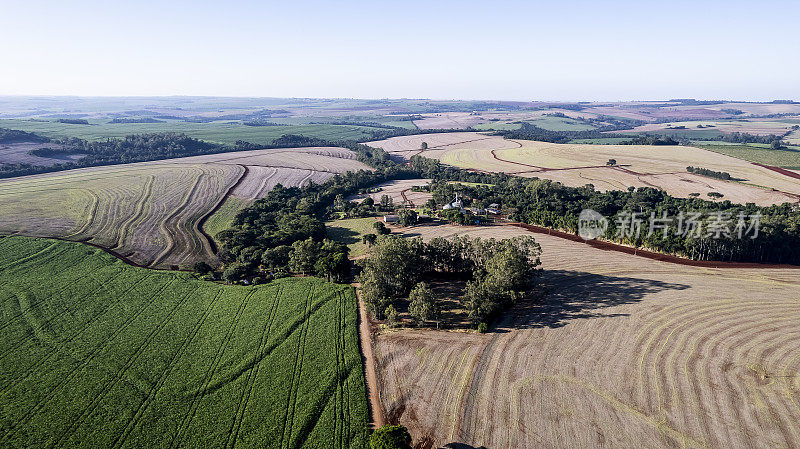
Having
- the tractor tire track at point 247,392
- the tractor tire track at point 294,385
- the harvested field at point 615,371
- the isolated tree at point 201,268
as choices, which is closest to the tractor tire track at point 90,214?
the isolated tree at point 201,268

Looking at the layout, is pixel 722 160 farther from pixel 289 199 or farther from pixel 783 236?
pixel 289 199

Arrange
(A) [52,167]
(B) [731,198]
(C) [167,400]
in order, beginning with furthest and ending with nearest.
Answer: (A) [52,167] < (B) [731,198] < (C) [167,400]

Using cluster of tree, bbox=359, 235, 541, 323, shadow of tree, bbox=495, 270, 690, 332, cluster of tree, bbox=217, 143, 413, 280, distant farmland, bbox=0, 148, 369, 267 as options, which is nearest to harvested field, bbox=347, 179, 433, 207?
cluster of tree, bbox=217, 143, 413, 280

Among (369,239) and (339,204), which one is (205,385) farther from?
(339,204)

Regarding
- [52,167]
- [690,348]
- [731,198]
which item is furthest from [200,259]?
[731,198]

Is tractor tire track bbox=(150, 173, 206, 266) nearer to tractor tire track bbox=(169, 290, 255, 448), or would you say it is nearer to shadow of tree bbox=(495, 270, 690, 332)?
tractor tire track bbox=(169, 290, 255, 448)
